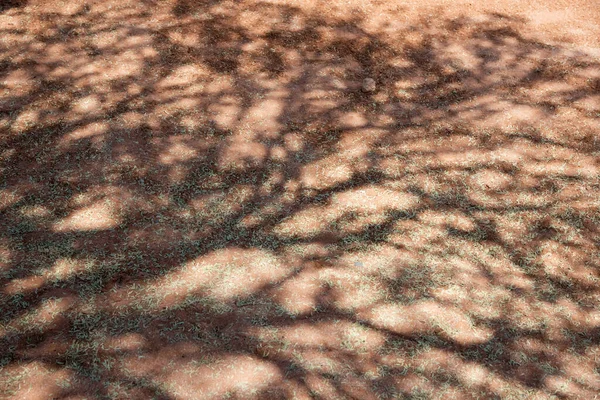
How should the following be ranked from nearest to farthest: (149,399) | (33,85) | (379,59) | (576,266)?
1. (149,399)
2. (576,266)
3. (33,85)
4. (379,59)

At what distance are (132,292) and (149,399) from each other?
871 mm

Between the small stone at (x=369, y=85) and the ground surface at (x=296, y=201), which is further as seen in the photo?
the small stone at (x=369, y=85)

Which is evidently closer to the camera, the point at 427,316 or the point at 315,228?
the point at 427,316

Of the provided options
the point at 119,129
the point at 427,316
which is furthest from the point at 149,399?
the point at 119,129

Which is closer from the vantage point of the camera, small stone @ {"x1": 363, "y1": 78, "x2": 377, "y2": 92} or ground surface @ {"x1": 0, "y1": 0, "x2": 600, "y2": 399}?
ground surface @ {"x1": 0, "y1": 0, "x2": 600, "y2": 399}

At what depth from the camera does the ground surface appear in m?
3.61

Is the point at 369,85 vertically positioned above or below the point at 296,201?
above

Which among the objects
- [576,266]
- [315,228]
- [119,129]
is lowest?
[576,266]

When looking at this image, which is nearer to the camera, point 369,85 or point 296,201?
point 296,201

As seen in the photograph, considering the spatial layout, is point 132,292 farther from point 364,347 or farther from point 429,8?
point 429,8

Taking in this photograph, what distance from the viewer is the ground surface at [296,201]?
3611 mm

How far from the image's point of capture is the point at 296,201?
4715 millimetres

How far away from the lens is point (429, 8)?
7.15m

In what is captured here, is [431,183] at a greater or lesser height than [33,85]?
lesser
